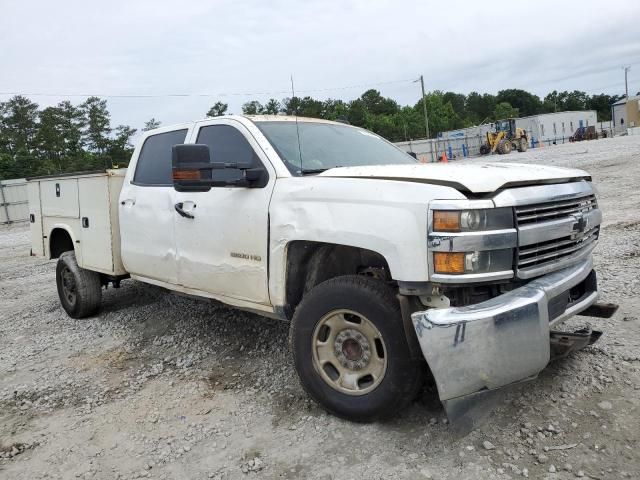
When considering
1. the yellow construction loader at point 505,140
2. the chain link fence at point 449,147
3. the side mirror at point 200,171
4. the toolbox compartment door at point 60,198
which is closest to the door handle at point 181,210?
the side mirror at point 200,171

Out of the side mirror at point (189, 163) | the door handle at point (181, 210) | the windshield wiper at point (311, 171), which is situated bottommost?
the door handle at point (181, 210)

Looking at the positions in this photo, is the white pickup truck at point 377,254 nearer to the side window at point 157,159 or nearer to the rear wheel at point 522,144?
the side window at point 157,159

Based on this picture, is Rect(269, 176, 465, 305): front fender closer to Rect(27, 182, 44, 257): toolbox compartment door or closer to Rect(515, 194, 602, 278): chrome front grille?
Rect(515, 194, 602, 278): chrome front grille

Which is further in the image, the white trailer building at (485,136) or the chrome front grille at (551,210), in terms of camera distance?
the white trailer building at (485,136)

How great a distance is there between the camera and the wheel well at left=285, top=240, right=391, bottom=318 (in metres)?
3.47

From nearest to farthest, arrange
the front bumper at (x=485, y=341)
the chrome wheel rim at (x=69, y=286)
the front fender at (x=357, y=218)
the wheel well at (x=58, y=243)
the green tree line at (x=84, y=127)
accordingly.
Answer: the front bumper at (x=485, y=341) → the front fender at (x=357, y=218) → the chrome wheel rim at (x=69, y=286) → the wheel well at (x=58, y=243) → the green tree line at (x=84, y=127)

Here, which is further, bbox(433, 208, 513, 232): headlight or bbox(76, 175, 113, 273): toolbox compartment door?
bbox(76, 175, 113, 273): toolbox compartment door

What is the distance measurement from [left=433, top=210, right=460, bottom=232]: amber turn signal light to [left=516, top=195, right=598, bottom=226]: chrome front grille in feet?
1.17

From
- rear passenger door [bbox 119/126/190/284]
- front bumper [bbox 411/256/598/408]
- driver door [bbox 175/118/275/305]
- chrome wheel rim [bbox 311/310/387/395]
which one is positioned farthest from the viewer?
rear passenger door [bbox 119/126/190/284]

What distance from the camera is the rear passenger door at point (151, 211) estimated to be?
4520 mm

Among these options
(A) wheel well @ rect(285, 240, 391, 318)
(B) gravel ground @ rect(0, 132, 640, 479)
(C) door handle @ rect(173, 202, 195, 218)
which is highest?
(C) door handle @ rect(173, 202, 195, 218)

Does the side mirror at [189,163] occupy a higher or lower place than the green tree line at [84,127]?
lower

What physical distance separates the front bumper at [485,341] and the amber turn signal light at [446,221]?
40 centimetres

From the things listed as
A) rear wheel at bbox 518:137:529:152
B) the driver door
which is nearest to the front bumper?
the driver door
